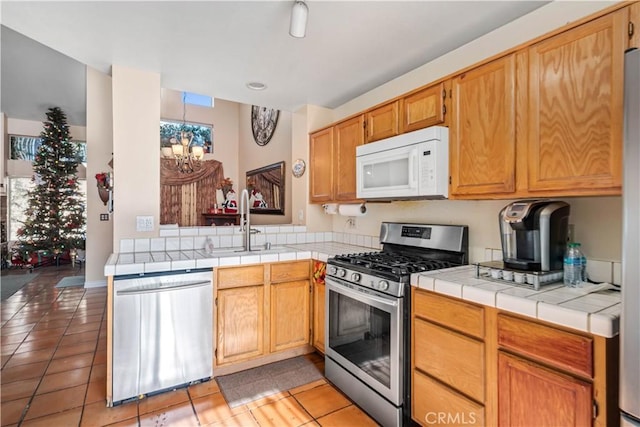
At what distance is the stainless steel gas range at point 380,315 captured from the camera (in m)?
1.77

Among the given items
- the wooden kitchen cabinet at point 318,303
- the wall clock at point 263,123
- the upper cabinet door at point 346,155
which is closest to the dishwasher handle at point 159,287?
the wooden kitchen cabinet at point 318,303

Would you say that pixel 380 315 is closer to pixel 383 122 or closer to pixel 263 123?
pixel 383 122

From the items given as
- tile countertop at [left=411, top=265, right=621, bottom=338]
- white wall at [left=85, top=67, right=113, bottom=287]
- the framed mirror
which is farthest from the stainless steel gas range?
white wall at [left=85, top=67, right=113, bottom=287]

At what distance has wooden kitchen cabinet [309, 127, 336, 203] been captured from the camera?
3018 millimetres

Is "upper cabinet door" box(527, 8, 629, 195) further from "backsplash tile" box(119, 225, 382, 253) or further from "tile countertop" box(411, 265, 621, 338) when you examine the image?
"backsplash tile" box(119, 225, 382, 253)

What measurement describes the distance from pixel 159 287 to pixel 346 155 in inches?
69.3

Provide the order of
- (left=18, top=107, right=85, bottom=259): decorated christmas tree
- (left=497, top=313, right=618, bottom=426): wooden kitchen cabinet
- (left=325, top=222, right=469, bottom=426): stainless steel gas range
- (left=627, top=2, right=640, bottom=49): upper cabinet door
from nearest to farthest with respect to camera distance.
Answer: (left=497, top=313, right=618, bottom=426): wooden kitchen cabinet < (left=627, top=2, right=640, bottom=49): upper cabinet door < (left=325, top=222, right=469, bottom=426): stainless steel gas range < (left=18, top=107, right=85, bottom=259): decorated christmas tree

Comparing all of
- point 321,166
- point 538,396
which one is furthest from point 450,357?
point 321,166

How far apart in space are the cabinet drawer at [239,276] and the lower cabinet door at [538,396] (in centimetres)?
162

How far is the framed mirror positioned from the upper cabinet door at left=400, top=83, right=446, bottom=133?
255cm

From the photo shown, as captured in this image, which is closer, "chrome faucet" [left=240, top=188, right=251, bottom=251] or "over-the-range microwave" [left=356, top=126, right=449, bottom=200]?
"over-the-range microwave" [left=356, top=126, right=449, bottom=200]

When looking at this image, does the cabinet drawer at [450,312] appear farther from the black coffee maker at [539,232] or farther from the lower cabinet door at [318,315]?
the lower cabinet door at [318,315]

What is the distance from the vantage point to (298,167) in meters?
3.51

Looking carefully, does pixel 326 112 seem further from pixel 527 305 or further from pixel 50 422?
pixel 50 422
